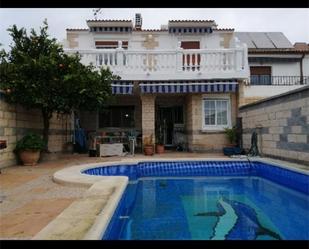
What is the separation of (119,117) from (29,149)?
8.96 metres

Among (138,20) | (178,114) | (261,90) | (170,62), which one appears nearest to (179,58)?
(170,62)

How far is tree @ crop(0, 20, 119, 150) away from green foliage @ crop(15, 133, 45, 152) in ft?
3.67

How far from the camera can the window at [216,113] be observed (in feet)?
52.6

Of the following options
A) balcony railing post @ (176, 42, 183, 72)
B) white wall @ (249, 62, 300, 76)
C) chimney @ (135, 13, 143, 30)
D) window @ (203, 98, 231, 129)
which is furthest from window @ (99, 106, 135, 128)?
white wall @ (249, 62, 300, 76)

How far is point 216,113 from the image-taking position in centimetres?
1606

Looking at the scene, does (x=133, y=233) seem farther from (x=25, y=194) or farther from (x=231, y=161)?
(x=231, y=161)

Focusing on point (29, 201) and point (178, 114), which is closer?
point (29, 201)

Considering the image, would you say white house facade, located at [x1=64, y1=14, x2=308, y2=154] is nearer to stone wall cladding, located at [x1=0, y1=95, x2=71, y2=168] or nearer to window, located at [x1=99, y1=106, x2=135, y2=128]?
window, located at [x1=99, y1=106, x2=135, y2=128]

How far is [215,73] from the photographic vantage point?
50.6ft

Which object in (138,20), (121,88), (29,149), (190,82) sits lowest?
(29,149)

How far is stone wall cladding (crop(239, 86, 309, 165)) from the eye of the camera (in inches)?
380

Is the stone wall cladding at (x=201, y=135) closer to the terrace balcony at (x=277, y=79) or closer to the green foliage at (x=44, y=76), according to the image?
the green foliage at (x=44, y=76)

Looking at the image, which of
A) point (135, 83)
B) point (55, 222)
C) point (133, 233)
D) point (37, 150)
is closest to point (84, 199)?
point (133, 233)

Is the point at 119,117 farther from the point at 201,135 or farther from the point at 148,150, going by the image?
the point at 201,135
